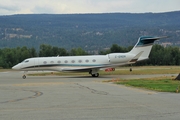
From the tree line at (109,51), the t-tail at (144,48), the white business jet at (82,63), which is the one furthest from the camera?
the tree line at (109,51)

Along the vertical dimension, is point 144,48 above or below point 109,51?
below


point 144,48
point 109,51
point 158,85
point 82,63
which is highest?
point 109,51

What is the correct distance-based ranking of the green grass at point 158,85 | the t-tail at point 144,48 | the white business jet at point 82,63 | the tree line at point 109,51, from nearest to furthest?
the green grass at point 158,85 < the white business jet at point 82,63 < the t-tail at point 144,48 < the tree line at point 109,51

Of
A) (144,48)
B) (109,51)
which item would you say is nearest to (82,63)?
(144,48)

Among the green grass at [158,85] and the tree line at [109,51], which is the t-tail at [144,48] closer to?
the green grass at [158,85]

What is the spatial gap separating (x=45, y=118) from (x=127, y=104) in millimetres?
4491

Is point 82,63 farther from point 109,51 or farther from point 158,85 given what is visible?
point 109,51

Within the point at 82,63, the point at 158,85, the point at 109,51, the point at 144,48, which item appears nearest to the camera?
the point at 158,85

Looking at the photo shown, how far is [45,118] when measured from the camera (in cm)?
1109

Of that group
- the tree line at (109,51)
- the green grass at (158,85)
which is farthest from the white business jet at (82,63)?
the tree line at (109,51)

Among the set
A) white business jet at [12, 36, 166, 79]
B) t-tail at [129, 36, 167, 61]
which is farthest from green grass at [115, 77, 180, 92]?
t-tail at [129, 36, 167, 61]

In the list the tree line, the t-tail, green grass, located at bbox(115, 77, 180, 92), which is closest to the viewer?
green grass, located at bbox(115, 77, 180, 92)

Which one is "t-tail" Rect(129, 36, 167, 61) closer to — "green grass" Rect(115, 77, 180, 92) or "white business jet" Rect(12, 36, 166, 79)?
"white business jet" Rect(12, 36, 166, 79)

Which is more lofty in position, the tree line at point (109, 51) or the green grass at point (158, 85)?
the tree line at point (109, 51)
